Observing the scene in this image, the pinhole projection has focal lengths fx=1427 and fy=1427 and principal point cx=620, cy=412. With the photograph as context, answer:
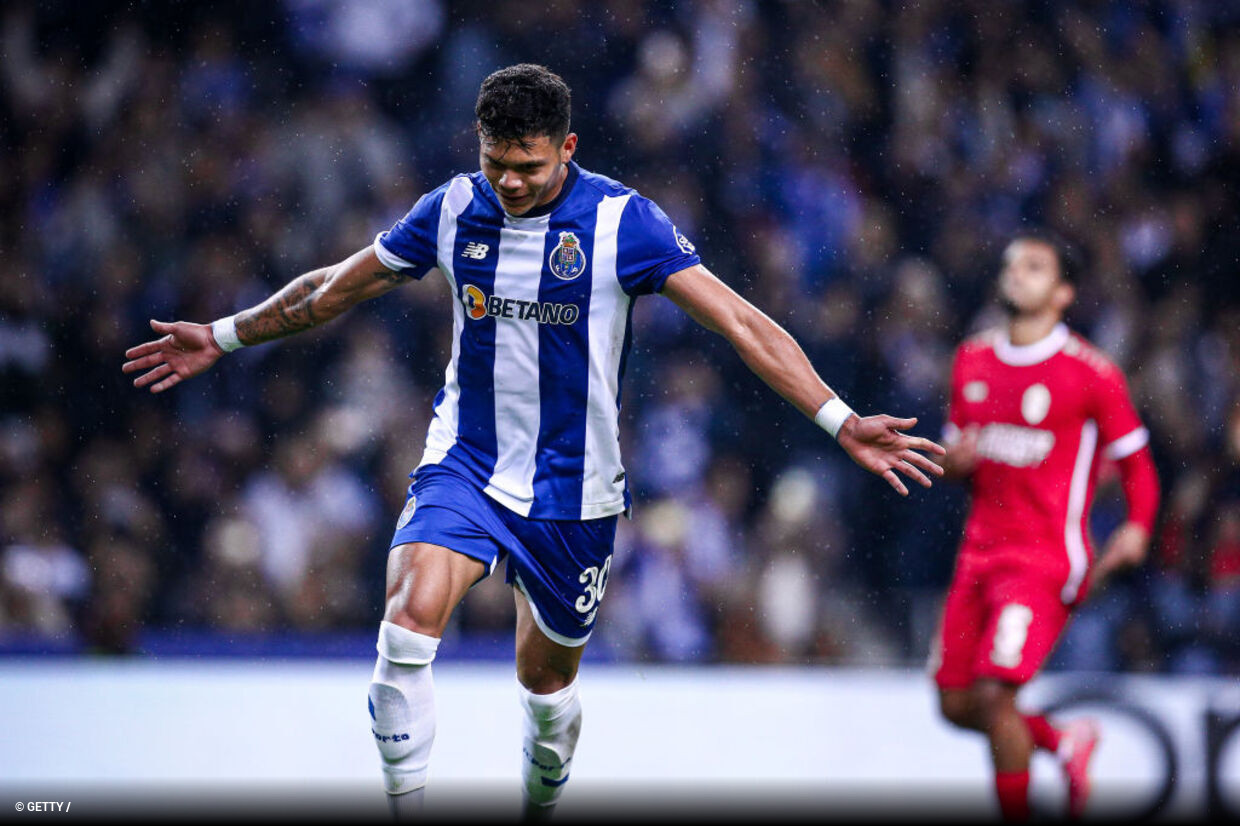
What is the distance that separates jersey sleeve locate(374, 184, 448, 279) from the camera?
12.6 feet

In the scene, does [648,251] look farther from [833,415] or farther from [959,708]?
[959,708]

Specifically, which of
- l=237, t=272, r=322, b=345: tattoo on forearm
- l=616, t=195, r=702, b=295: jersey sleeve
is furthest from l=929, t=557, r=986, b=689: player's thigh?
l=237, t=272, r=322, b=345: tattoo on forearm

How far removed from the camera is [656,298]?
327 inches

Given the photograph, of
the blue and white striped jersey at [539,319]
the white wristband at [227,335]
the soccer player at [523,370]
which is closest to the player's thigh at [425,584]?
the soccer player at [523,370]

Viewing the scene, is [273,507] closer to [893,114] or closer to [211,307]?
[211,307]

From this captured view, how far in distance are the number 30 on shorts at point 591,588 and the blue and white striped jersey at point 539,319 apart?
0.17 m

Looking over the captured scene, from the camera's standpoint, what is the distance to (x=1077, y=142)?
9.04m

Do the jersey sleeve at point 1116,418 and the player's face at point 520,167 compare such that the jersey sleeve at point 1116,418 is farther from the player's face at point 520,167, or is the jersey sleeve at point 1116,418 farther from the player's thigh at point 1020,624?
the player's face at point 520,167

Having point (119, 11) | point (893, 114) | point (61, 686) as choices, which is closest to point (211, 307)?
point (119, 11)

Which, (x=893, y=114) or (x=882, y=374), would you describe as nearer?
(x=882, y=374)

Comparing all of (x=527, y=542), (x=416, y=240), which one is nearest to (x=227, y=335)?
(x=416, y=240)

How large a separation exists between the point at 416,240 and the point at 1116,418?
250 cm

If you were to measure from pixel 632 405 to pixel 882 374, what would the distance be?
4.57ft

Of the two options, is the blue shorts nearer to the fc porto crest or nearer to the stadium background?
the fc porto crest
